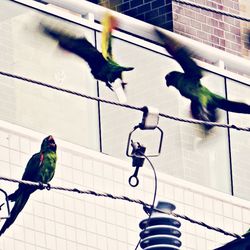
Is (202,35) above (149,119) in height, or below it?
above

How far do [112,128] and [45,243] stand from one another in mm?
1415

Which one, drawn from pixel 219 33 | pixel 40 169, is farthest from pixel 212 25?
pixel 40 169

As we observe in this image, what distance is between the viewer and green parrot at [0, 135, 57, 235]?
13336 mm

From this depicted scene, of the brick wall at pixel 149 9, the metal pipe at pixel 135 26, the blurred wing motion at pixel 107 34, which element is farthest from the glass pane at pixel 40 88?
the blurred wing motion at pixel 107 34

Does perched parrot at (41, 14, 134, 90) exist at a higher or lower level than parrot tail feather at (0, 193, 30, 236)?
lower

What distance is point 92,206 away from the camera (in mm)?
16094

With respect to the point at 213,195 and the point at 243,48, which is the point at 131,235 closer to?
the point at 213,195

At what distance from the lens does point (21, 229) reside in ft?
49.5

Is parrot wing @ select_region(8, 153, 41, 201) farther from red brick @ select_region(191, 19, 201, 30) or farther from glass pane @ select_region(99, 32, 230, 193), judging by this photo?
red brick @ select_region(191, 19, 201, 30)

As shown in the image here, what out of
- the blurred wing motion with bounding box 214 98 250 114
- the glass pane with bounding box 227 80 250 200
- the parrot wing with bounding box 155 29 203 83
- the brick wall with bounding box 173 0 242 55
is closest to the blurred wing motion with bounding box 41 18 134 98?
the parrot wing with bounding box 155 29 203 83

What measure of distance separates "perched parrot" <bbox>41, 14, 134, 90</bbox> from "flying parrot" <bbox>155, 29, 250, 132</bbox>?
35cm

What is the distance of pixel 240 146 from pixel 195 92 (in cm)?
768

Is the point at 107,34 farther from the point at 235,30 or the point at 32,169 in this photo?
the point at 235,30

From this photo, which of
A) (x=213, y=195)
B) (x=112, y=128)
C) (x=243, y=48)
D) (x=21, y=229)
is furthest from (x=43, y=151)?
(x=243, y=48)
